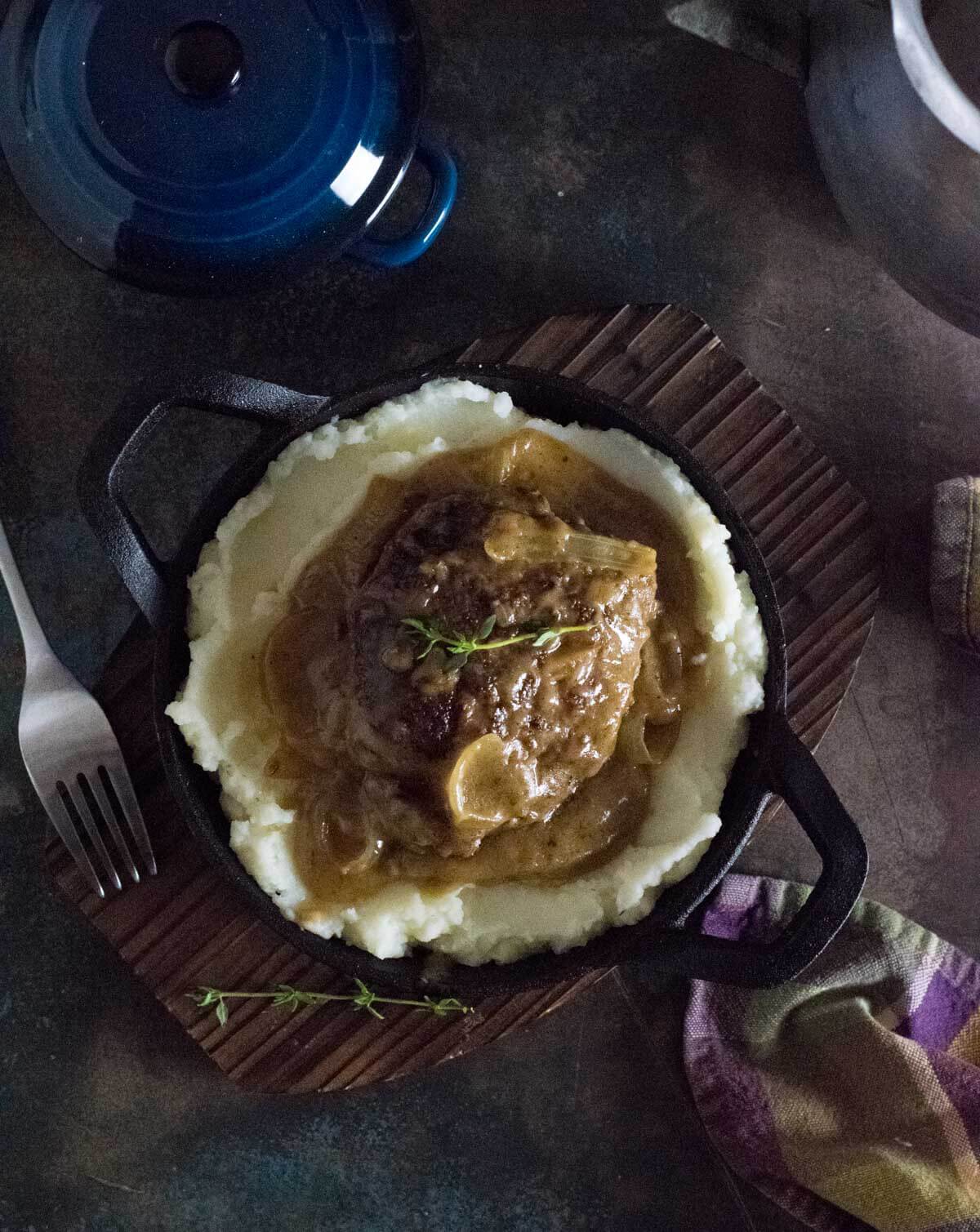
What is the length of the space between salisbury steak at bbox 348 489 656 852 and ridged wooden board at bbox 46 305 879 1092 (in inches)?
34.3

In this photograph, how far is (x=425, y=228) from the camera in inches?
152

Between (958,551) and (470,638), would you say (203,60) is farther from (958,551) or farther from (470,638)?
(958,551)

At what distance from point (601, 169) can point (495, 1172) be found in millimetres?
3458

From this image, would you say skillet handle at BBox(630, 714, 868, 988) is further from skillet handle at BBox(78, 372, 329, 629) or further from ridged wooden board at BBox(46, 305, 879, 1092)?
skillet handle at BBox(78, 372, 329, 629)

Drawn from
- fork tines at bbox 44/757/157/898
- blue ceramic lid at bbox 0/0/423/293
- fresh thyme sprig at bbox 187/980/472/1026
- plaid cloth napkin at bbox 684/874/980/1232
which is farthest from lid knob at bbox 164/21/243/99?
plaid cloth napkin at bbox 684/874/980/1232

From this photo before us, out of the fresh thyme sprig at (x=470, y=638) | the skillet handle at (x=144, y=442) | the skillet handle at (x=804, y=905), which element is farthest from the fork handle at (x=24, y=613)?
the skillet handle at (x=804, y=905)

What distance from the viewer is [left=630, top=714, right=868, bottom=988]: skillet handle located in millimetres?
3324

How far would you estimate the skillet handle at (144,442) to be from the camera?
3365 millimetres

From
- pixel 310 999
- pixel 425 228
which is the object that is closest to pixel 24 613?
pixel 310 999

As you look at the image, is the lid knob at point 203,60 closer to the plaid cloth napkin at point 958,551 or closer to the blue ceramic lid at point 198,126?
the blue ceramic lid at point 198,126

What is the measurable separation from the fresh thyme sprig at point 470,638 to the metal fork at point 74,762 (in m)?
1.23

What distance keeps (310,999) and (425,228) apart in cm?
240

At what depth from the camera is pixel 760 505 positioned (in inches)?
159

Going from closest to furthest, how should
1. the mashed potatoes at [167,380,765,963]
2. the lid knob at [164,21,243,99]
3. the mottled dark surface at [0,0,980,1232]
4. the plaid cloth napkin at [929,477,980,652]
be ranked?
the mashed potatoes at [167,380,765,963] → the lid knob at [164,21,243,99] → the plaid cloth napkin at [929,477,980,652] → the mottled dark surface at [0,0,980,1232]
